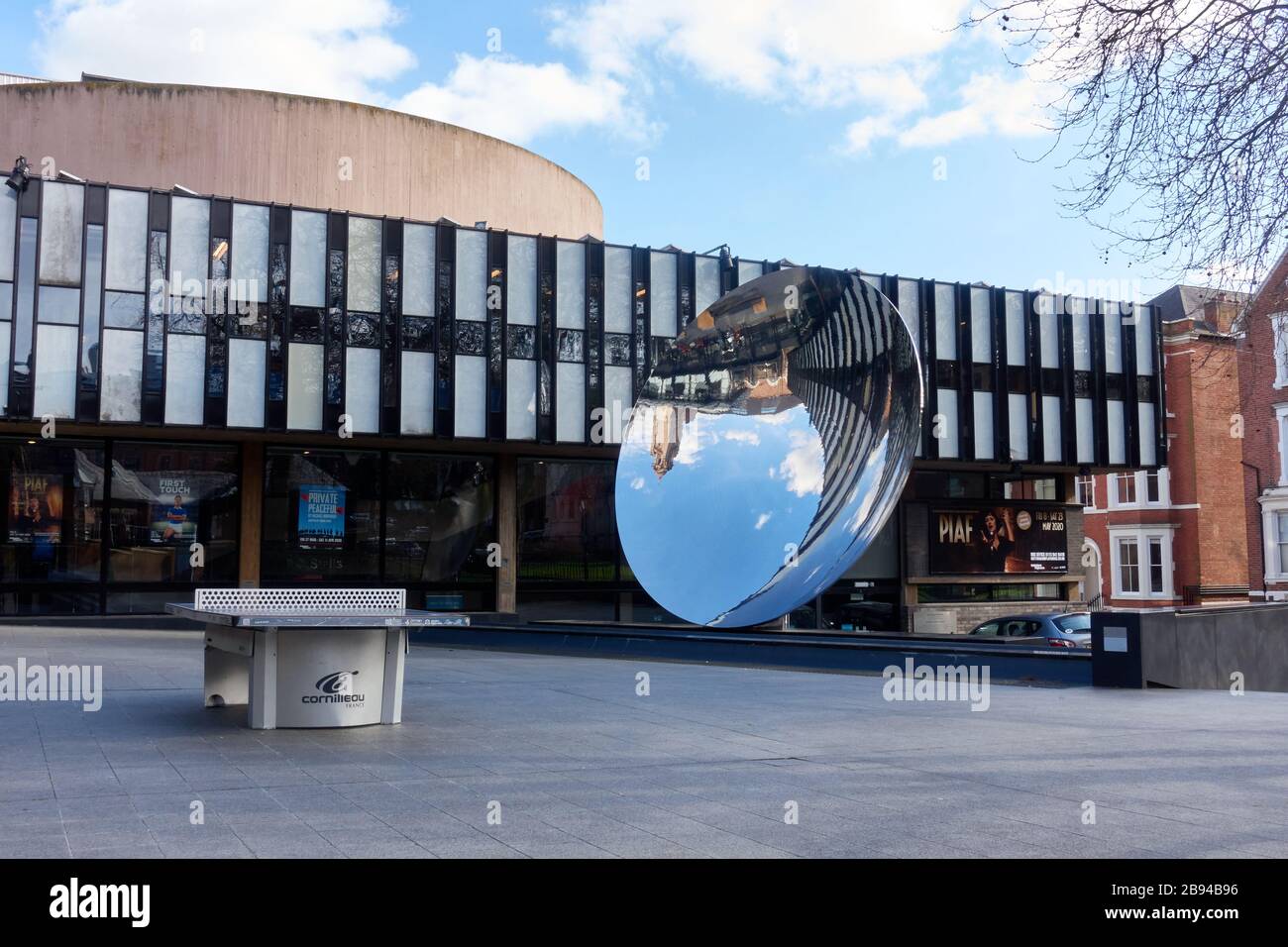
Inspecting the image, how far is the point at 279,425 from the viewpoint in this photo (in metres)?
28.7

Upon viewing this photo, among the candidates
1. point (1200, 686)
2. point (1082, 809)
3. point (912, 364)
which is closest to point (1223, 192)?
point (912, 364)

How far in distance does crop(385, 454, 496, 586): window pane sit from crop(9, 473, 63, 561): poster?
8370mm

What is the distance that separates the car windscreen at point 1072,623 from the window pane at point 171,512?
2099 cm

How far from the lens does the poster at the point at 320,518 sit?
31828 millimetres

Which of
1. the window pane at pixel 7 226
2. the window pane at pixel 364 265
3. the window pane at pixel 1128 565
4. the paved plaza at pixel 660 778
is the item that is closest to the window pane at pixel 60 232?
the window pane at pixel 7 226

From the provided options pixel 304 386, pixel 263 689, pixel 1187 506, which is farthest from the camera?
pixel 1187 506

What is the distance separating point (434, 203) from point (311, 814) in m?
30.9

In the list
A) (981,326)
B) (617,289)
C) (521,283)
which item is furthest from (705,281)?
(981,326)

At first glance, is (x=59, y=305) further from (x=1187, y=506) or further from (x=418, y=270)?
(x=1187, y=506)

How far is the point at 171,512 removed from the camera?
1193 inches

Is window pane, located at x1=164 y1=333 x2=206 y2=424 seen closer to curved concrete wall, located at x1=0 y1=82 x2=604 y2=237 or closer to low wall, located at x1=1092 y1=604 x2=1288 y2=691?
curved concrete wall, located at x1=0 y1=82 x2=604 y2=237

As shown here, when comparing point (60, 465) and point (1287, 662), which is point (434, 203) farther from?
point (1287, 662)

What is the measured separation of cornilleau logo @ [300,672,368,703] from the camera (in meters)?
10.7

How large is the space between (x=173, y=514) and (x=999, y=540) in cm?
2716
